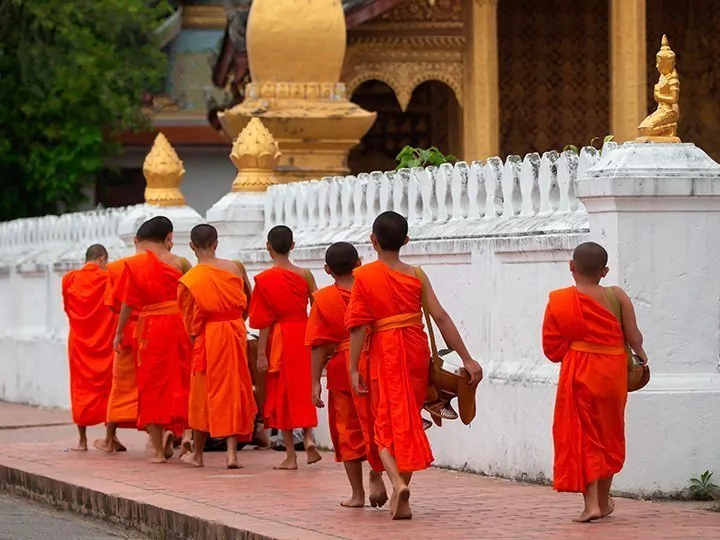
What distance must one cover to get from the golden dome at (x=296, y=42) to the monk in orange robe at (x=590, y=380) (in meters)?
7.22

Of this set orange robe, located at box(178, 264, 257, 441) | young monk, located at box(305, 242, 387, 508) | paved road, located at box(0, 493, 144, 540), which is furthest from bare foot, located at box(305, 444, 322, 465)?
young monk, located at box(305, 242, 387, 508)

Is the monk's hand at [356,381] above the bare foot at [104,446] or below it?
above

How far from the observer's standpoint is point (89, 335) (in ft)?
45.7

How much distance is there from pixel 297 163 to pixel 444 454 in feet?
14.9

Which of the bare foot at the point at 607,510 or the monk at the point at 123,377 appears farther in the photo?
the monk at the point at 123,377

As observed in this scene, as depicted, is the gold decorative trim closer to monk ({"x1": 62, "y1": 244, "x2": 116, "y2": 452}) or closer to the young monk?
monk ({"x1": 62, "y1": 244, "x2": 116, "y2": 452})

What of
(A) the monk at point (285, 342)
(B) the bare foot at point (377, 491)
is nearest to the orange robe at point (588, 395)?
(B) the bare foot at point (377, 491)

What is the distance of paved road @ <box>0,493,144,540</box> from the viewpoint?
9.92 m

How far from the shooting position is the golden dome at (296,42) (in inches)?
610

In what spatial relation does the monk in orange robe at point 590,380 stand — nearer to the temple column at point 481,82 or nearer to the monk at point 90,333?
the monk at point 90,333

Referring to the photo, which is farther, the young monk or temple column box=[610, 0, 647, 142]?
temple column box=[610, 0, 647, 142]

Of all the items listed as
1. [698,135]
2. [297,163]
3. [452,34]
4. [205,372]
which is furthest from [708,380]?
[698,135]

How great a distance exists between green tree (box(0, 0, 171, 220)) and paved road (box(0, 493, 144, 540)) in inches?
710

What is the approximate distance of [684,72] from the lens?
19.6m
